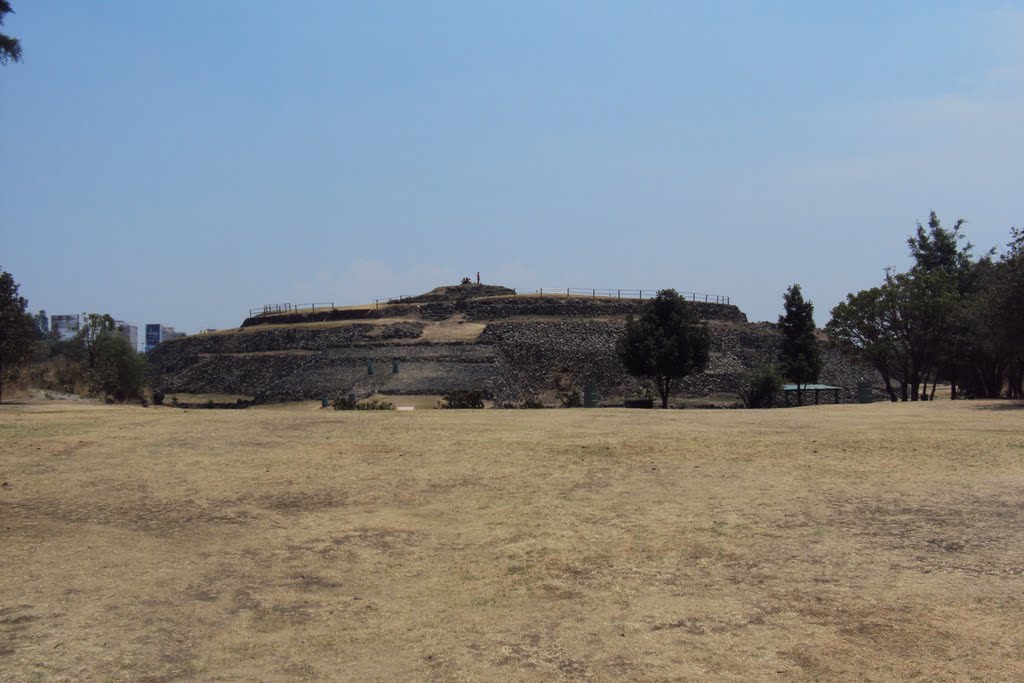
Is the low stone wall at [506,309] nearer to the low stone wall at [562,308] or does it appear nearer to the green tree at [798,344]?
the low stone wall at [562,308]

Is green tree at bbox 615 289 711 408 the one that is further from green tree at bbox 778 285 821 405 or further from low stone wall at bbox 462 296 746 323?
low stone wall at bbox 462 296 746 323

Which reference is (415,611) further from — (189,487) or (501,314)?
(501,314)

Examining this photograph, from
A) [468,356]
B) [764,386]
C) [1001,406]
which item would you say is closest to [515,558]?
[1001,406]

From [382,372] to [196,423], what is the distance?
34.8m

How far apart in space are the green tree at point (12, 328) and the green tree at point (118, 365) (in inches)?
440

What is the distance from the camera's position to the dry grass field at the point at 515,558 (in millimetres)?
6875

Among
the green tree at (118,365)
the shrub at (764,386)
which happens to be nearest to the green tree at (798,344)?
the shrub at (764,386)

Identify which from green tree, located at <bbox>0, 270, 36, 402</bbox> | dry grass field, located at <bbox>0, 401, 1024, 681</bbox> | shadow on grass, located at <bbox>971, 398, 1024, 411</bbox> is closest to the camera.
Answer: dry grass field, located at <bbox>0, 401, 1024, 681</bbox>

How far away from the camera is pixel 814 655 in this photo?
6.75m

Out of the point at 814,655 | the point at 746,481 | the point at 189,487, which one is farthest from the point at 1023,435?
the point at 189,487

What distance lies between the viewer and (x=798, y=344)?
5150cm

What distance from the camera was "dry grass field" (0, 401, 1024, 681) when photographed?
688 centimetres

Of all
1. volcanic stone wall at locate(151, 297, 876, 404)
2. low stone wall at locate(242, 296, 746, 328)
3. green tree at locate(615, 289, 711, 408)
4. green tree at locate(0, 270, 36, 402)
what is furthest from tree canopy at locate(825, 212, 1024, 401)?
green tree at locate(0, 270, 36, 402)

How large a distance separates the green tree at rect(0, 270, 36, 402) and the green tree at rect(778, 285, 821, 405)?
36835 mm
